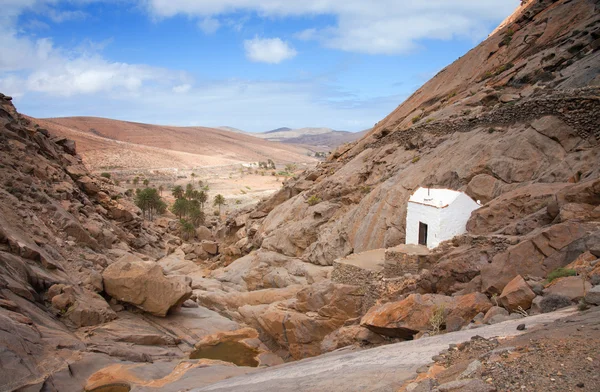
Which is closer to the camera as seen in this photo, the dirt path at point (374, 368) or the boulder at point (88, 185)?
the dirt path at point (374, 368)

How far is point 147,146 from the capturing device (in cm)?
12925

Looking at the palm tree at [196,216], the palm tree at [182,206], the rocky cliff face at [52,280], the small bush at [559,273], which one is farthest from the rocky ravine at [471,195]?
the palm tree at [182,206]

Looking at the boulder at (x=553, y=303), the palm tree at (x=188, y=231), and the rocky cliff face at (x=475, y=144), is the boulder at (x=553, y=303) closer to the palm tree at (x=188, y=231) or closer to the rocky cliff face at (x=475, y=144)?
the rocky cliff face at (x=475, y=144)

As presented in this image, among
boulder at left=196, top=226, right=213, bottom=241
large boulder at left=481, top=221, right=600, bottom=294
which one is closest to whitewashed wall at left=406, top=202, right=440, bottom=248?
large boulder at left=481, top=221, right=600, bottom=294

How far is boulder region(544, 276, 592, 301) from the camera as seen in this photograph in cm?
803

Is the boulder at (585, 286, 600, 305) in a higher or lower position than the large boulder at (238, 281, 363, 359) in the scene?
higher

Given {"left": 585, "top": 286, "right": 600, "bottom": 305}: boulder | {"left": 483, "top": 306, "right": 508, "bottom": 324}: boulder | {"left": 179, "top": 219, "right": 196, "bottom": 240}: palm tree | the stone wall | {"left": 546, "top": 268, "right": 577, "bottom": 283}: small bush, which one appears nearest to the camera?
{"left": 585, "top": 286, "right": 600, "bottom": 305}: boulder

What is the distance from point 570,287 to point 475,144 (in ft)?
40.2

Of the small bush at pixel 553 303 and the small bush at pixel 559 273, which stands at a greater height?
the small bush at pixel 559 273

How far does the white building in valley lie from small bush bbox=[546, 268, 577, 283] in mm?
6226

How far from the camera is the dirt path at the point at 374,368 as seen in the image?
7184 mm

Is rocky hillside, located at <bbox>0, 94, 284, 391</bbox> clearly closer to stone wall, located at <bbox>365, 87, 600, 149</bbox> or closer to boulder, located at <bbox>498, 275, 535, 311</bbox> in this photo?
boulder, located at <bbox>498, 275, 535, 311</bbox>

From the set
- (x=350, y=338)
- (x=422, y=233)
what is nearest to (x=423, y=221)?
(x=422, y=233)

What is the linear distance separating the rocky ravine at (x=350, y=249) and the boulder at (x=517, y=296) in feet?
0.10
